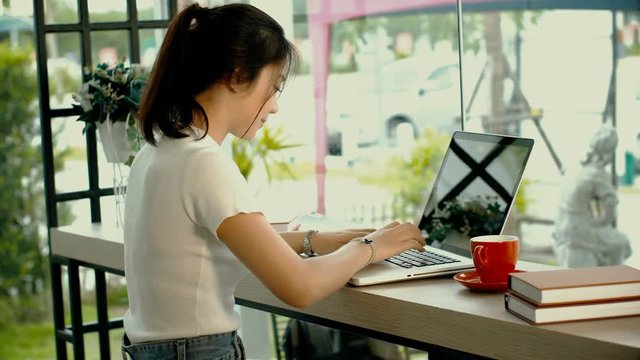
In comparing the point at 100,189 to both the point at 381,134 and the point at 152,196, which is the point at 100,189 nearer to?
the point at 152,196

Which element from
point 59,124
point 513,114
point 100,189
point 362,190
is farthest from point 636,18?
point 100,189

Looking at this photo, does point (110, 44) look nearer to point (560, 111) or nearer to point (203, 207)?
point (203, 207)

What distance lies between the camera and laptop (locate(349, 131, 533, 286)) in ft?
6.94

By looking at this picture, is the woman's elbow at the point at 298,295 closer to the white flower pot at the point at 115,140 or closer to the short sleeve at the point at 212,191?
the short sleeve at the point at 212,191

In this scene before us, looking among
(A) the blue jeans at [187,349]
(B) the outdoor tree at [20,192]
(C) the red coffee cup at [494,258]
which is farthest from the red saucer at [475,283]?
(B) the outdoor tree at [20,192]

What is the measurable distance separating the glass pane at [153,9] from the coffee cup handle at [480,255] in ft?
5.93

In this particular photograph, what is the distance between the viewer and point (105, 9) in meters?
3.36

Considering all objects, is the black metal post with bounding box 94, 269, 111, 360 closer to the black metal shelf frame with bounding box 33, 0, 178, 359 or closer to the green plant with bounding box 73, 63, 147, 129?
the black metal shelf frame with bounding box 33, 0, 178, 359

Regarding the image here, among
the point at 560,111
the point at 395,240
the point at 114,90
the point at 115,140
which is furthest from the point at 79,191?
the point at 560,111

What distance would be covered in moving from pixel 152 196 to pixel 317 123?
3384 mm

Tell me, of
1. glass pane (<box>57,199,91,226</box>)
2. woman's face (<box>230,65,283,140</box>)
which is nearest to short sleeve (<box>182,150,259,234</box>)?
woman's face (<box>230,65,283,140</box>)

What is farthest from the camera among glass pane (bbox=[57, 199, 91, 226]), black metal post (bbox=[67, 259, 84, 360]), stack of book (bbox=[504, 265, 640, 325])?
glass pane (bbox=[57, 199, 91, 226])

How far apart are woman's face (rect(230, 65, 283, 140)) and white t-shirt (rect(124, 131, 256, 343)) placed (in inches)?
3.4

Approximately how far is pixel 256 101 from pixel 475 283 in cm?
52
